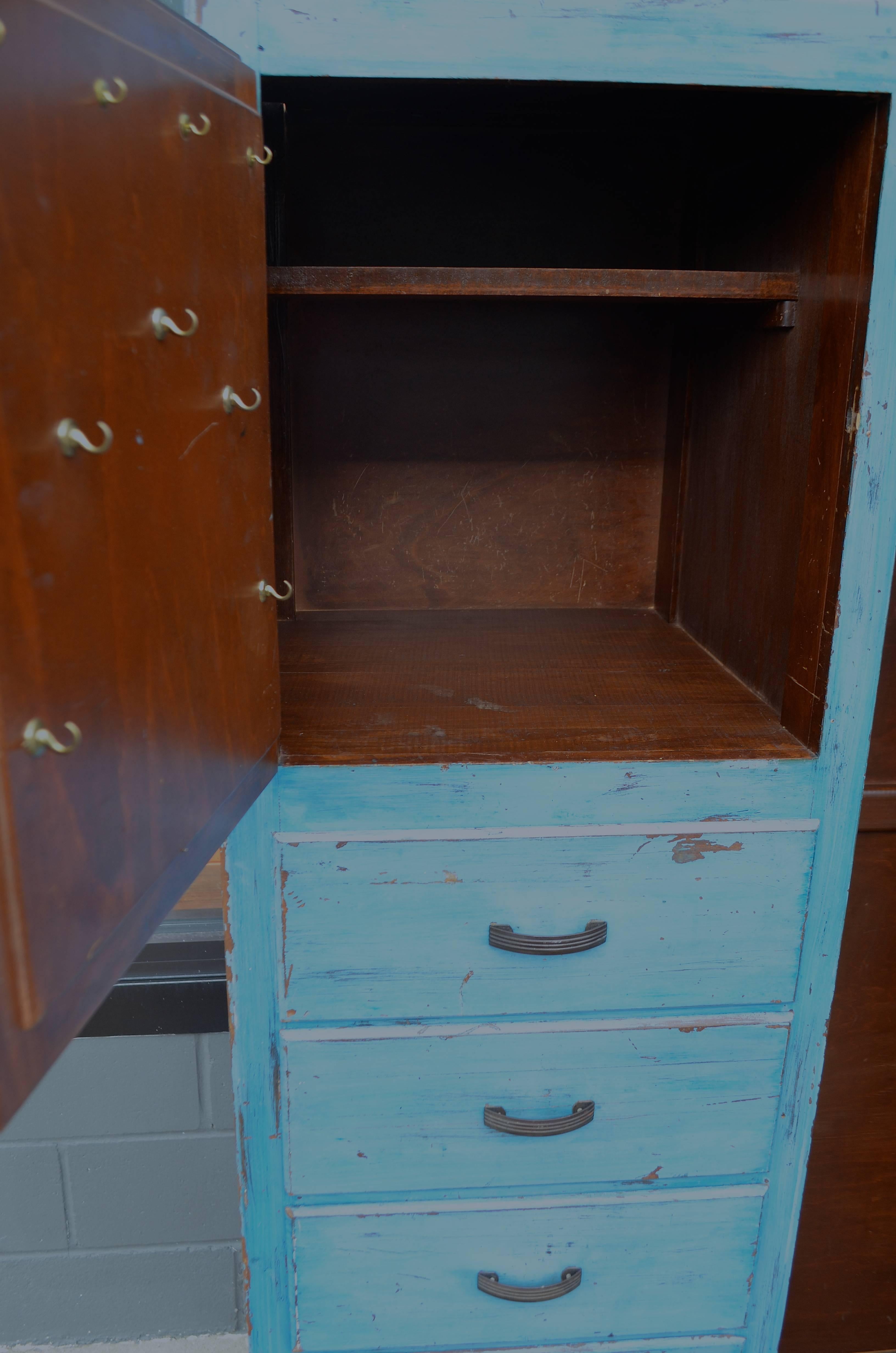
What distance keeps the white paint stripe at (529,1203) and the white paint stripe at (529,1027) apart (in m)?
0.20

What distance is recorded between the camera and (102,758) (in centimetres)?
47

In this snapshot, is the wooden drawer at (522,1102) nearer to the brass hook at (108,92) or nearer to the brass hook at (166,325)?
the brass hook at (166,325)

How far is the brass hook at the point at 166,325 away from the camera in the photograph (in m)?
0.51

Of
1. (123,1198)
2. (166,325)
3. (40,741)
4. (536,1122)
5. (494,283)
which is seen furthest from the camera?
(123,1198)

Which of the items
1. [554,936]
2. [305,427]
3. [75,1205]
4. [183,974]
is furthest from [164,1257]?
[305,427]

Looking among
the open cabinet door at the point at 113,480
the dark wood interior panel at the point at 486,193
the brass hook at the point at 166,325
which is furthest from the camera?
the dark wood interior panel at the point at 486,193

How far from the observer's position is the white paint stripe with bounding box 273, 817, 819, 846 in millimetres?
837

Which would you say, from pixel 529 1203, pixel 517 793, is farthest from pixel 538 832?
pixel 529 1203

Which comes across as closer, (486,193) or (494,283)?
(494,283)

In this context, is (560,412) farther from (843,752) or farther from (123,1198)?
(123,1198)

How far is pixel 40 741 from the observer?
0.41m

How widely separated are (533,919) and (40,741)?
57 cm

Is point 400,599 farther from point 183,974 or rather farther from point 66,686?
point 66,686

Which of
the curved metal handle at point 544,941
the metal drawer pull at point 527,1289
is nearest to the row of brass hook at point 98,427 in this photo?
the curved metal handle at point 544,941
